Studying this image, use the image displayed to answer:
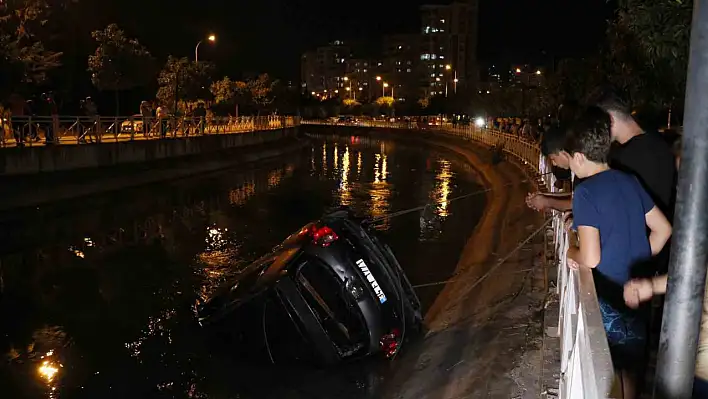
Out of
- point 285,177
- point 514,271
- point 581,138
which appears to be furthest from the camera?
point 285,177

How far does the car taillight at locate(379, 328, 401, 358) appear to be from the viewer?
747cm

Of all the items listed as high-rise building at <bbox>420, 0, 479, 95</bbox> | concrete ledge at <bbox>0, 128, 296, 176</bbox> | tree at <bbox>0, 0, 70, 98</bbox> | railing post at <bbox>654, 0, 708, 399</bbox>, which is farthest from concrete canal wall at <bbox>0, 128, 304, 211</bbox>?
high-rise building at <bbox>420, 0, 479, 95</bbox>

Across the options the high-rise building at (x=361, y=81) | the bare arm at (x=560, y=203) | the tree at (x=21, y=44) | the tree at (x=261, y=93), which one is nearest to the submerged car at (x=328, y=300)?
the bare arm at (x=560, y=203)

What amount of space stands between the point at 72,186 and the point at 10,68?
440cm

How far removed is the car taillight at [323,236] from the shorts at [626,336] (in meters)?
4.10

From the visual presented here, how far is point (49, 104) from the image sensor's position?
2747cm

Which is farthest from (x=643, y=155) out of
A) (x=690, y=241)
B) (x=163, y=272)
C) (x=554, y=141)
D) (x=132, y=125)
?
(x=132, y=125)

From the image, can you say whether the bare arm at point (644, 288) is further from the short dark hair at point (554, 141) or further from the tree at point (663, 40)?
the tree at point (663, 40)

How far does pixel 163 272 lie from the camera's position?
41.3ft

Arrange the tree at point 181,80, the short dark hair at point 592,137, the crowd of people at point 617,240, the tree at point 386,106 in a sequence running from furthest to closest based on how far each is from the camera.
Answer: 1. the tree at point 386,106
2. the tree at point 181,80
3. the short dark hair at point 592,137
4. the crowd of people at point 617,240

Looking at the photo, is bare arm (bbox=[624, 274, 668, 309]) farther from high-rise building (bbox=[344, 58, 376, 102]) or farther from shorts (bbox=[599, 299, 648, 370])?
high-rise building (bbox=[344, 58, 376, 102])

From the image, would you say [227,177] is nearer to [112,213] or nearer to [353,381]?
[112,213]

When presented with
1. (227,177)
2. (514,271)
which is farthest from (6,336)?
(227,177)

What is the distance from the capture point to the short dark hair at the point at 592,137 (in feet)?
11.7
